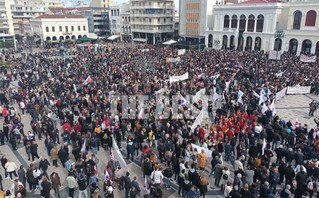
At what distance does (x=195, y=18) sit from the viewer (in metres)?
60.2

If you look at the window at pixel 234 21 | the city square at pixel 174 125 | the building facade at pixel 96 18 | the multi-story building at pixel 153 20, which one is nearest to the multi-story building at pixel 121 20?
the building facade at pixel 96 18

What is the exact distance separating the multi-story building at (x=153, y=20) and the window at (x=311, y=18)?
3448cm

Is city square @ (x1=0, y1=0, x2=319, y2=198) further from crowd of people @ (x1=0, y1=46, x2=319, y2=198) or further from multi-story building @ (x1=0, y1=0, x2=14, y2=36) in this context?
multi-story building @ (x1=0, y1=0, x2=14, y2=36)

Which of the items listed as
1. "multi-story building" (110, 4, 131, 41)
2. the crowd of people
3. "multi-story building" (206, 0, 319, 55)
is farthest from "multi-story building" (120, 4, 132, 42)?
the crowd of people

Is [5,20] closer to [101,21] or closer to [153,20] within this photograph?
[101,21]

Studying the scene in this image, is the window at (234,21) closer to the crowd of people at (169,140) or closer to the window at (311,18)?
the window at (311,18)

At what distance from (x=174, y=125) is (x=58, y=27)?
212ft

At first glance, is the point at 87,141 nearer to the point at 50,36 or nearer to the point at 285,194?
the point at 285,194

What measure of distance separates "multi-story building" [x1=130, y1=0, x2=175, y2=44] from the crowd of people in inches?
1733

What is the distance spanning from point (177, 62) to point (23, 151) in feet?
74.8

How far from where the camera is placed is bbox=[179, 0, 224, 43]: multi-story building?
58.0 metres

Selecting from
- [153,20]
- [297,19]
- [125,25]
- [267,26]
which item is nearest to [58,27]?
[125,25]

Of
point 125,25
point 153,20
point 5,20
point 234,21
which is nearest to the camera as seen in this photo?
point 234,21

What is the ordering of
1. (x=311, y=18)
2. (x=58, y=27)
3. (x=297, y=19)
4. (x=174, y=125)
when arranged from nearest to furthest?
(x=174, y=125), (x=311, y=18), (x=297, y=19), (x=58, y=27)
